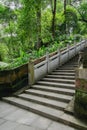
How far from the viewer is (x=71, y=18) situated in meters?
18.4

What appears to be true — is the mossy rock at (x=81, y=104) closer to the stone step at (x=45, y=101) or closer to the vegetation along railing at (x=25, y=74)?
the stone step at (x=45, y=101)

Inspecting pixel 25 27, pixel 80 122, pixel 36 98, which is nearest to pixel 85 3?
pixel 25 27

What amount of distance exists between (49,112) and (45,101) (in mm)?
774

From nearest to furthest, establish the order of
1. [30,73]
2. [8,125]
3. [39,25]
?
[8,125] < [30,73] < [39,25]

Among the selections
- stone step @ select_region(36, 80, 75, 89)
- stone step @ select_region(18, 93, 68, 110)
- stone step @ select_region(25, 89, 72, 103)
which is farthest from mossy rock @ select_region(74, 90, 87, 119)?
stone step @ select_region(36, 80, 75, 89)

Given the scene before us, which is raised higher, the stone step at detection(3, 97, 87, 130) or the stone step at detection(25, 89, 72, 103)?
the stone step at detection(25, 89, 72, 103)

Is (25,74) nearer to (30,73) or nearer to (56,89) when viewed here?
(30,73)

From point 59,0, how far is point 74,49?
1246 cm

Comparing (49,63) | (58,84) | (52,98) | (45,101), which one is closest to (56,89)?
(58,84)

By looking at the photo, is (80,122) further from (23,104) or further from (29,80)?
(29,80)

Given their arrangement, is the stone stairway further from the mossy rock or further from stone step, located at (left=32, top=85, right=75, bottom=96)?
the mossy rock

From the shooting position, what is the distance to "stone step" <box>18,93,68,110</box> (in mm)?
5823

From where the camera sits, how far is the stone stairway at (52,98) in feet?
17.2

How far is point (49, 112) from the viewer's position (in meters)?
5.59
